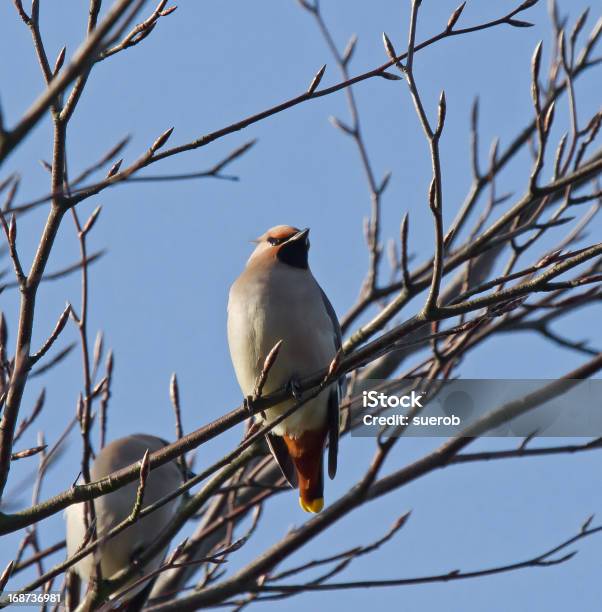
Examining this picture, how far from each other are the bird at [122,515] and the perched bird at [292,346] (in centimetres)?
56

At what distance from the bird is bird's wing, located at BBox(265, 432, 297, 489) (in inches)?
18.6

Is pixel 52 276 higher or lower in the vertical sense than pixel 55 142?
lower

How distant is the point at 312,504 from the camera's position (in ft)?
14.4

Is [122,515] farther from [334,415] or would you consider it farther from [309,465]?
[334,415]

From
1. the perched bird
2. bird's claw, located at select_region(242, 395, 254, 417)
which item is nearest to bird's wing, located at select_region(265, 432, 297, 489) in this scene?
the perched bird

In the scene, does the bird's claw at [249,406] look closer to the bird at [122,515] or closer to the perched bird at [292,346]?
the perched bird at [292,346]

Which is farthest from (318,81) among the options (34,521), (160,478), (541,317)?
(160,478)

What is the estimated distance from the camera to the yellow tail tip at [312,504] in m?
4.37

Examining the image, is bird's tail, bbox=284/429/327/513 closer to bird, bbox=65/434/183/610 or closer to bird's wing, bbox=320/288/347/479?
bird's wing, bbox=320/288/347/479

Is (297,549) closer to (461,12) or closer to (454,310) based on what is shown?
(454,310)

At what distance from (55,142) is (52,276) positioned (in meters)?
0.33

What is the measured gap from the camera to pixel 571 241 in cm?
440

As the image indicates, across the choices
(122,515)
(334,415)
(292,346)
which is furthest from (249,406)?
(122,515)

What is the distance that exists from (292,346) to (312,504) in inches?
27.6
